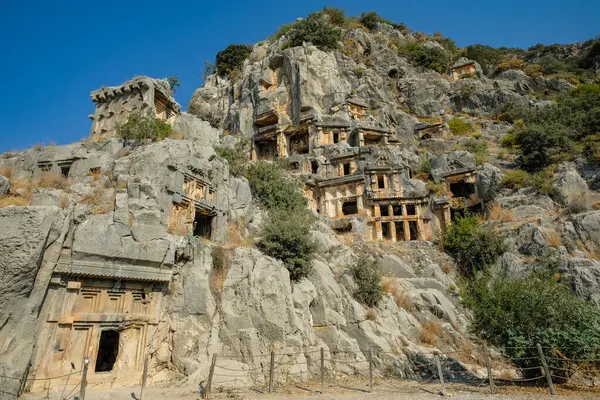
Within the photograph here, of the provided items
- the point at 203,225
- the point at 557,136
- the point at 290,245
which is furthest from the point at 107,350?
the point at 557,136

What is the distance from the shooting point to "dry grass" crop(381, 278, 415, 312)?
58.3 feet

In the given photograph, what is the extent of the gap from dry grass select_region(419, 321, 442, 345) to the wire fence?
43.5 inches

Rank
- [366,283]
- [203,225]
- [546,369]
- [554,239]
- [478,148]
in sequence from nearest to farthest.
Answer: [546,369] → [366,283] → [203,225] → [554,239] → [478,148]

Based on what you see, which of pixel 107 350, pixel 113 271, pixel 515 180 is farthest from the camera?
pixel 515 180

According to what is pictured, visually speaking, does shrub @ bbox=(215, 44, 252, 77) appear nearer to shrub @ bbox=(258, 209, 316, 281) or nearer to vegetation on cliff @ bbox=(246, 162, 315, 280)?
vegetation on cliff @ bbox=(246, 162, 315, 280)

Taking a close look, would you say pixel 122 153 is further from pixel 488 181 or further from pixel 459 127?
pixel 459 127

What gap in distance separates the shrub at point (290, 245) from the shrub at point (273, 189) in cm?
475

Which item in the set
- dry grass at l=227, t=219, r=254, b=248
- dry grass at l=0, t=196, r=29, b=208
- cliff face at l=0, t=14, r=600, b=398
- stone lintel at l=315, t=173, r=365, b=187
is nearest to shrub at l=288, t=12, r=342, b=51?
cliff face at l=0, t=14, r=600, b=398

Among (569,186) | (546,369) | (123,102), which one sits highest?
(123,102)

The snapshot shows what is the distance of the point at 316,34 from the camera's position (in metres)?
43.4

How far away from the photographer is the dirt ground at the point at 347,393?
9984 millimetres

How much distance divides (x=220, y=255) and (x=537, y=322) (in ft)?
38.4

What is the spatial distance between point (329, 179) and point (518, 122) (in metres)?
23.5

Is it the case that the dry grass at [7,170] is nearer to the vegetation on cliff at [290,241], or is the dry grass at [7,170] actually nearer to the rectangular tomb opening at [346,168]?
the vegetation on cliff at [290,241]
